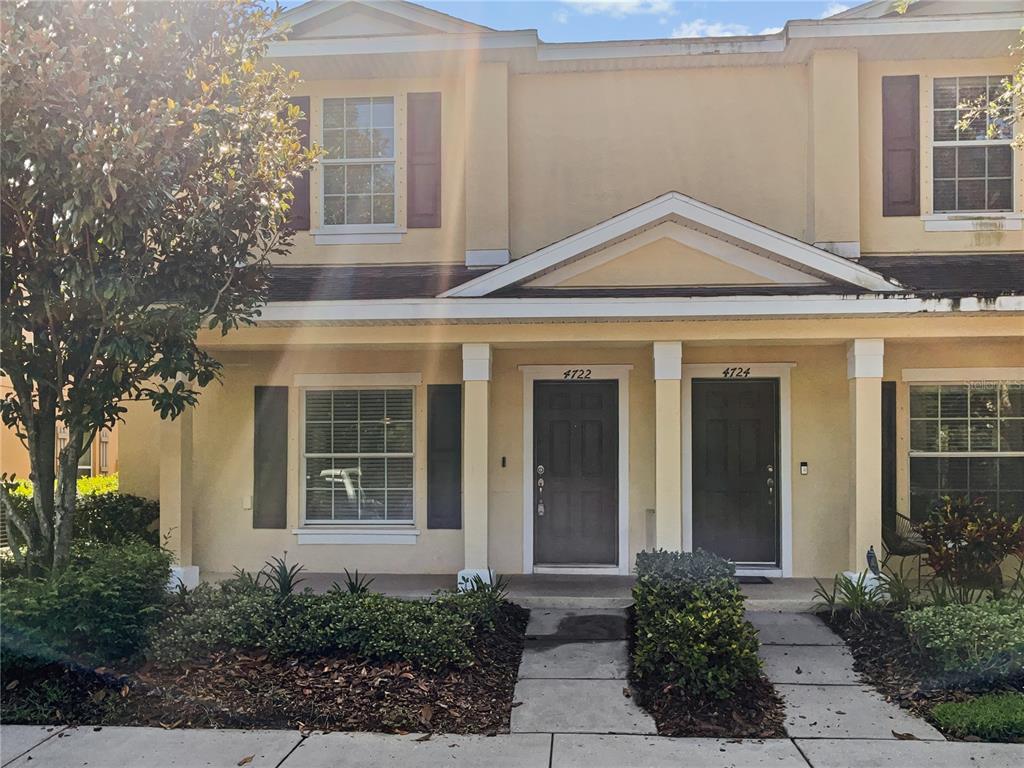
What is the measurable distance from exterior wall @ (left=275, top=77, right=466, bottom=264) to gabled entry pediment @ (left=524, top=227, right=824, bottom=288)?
1.88 m

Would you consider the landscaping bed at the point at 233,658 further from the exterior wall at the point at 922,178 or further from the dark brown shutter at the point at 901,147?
the dark brown shutter at the point at 901,147

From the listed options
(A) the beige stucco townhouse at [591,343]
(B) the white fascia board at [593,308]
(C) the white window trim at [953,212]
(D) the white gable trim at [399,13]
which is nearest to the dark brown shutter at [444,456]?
(A) the beige stucco townhouse at [591,343]

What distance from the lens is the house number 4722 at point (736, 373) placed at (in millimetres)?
8523

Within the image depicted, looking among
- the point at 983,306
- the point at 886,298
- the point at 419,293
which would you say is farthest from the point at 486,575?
the point at 983,306

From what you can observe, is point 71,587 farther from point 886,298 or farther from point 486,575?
point 886,298

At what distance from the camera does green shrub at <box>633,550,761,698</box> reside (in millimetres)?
5039

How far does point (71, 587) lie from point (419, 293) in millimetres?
3849

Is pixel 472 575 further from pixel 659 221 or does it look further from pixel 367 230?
pixel 367 230

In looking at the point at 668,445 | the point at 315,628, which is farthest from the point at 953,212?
the point at 315,628

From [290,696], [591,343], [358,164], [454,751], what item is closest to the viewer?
[454,751]

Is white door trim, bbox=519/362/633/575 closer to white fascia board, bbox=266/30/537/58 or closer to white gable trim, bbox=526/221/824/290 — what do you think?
white gable trim, bbox=526/221/824/290

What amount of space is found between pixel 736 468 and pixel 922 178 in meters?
3.83

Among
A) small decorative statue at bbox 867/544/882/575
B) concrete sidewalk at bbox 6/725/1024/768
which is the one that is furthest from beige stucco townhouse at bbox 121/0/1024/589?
concrete sidewalk at bbox 6/725/1024/768

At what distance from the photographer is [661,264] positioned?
758 centimetres
